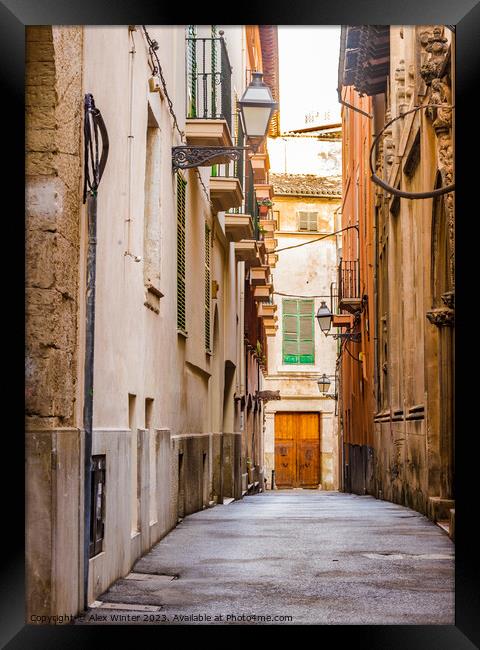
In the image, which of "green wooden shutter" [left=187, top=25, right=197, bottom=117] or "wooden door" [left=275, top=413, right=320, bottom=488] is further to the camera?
"wooden door" [left=275, top=413, right=320, bottom=488]

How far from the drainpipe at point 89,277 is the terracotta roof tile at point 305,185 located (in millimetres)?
40906

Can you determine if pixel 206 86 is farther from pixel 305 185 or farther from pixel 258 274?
pixel 305 185

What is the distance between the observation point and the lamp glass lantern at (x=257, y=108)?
1325cm

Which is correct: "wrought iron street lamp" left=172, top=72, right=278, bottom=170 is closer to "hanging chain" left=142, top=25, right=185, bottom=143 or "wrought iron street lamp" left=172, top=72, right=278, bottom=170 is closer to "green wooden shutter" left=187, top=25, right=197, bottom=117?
"hanging chain" left=142, top=25, right=185, bottom=143

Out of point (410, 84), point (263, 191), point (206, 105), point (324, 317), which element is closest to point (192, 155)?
point (206, 105)

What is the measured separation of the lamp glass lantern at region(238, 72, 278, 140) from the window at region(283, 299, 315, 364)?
34.7m

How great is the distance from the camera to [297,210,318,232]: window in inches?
1919

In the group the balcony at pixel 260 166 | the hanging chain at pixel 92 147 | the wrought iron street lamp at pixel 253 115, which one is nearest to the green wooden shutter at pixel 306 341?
the balcony at pixel 260 166

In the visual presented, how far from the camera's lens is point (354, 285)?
32.0 metres

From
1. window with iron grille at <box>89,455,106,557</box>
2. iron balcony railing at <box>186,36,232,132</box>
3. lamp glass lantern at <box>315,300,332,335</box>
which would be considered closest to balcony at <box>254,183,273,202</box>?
lamp glass lantern at <box>315,300,332,335</box>

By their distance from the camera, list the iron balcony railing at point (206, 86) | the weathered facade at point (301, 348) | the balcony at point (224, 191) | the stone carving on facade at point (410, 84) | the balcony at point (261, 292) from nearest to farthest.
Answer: the iron balcony railing at point (206, 86), the stone carving on facade at point (410, 84), the balcony at point (224, 191), the balcony at point (261, 292), the weathered facade at point (301, 348)
